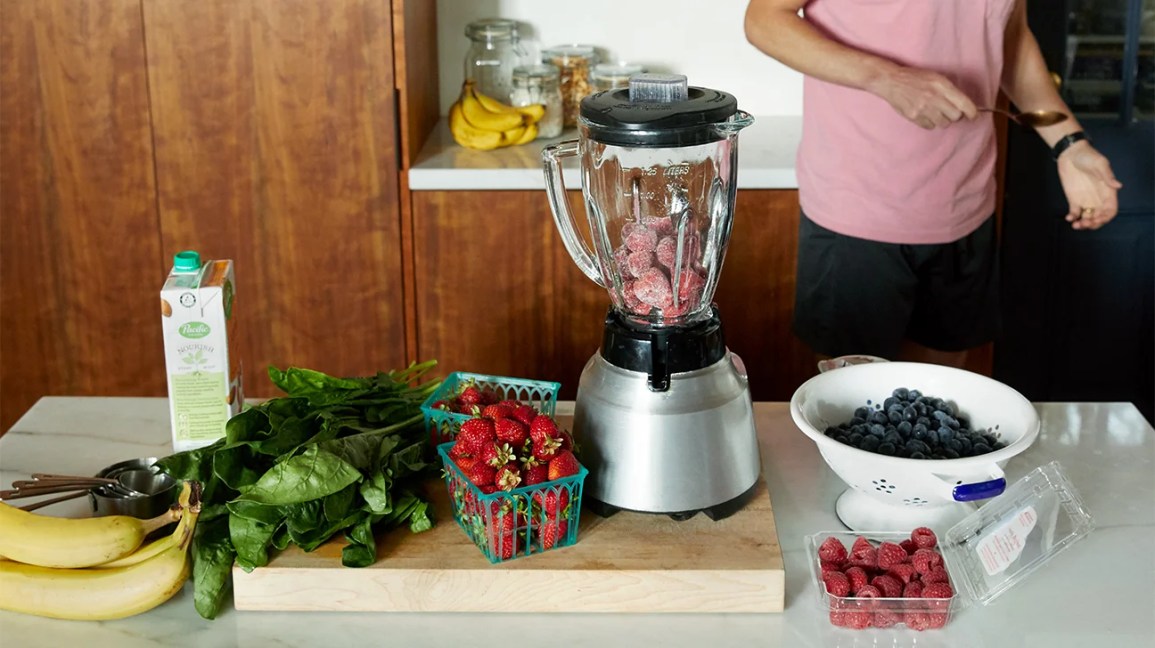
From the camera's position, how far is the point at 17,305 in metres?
2.49

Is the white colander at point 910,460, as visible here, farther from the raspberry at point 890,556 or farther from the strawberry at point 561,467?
the strawberry at point 561,467

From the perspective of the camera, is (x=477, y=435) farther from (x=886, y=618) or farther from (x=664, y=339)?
(x=886, y=618)

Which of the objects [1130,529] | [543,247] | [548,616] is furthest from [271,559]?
[543,247]

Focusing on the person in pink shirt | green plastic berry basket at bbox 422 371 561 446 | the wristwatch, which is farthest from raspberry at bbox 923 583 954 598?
the wristwatch

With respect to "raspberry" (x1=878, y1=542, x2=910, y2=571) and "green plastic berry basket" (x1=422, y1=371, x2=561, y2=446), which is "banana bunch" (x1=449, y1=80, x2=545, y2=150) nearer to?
"green plastic berry basket" (x1=422, y1=371, x2=561, y2=446)

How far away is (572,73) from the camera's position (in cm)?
269

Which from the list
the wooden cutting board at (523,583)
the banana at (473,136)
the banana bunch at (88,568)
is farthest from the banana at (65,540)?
the banana at (473,136)

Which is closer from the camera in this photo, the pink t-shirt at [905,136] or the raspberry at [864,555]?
the raspberry at [864,555]

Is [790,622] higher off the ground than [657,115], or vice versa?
[657,115]

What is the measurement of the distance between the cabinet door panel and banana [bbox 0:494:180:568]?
1342 mm

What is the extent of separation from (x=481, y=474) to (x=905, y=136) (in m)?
1.01

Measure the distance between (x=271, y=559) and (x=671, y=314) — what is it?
1.47ft

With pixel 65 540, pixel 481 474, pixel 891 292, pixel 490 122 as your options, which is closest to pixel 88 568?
pixel 65 540

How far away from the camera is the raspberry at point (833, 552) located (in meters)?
1.12
